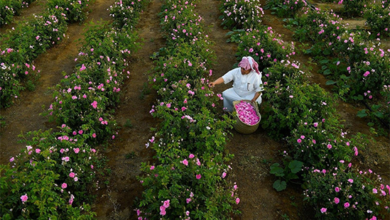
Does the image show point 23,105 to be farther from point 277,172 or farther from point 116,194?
point 277,172

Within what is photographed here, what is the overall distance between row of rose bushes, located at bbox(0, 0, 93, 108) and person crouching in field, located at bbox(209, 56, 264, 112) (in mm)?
4603

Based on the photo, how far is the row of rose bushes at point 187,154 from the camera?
3920 millimetres

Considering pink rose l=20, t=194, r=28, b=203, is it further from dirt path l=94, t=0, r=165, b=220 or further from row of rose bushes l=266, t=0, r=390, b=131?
row of rose bushes l=266, t=0, r=390, b=131

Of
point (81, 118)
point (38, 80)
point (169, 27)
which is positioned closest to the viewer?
point (81, 118)

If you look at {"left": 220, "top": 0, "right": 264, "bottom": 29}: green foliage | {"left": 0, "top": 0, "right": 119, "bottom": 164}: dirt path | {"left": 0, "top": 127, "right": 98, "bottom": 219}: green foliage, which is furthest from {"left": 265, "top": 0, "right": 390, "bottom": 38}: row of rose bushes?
{"left": 0, "top": 127, "right": 98, "bottom": 219}: green foliage

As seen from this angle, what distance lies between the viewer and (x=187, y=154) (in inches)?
174

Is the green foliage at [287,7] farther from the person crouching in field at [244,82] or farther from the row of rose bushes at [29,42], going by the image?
the row of rose bushes at [29,42]

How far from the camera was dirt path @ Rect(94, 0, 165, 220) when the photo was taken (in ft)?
15.3

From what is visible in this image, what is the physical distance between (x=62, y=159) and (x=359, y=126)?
5.54 m

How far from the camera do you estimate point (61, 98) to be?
5680mm

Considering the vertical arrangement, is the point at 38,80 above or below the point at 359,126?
below

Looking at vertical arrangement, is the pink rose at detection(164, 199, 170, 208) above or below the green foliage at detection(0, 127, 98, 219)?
above

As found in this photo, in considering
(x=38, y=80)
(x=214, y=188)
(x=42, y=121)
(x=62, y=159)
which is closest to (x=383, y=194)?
(x=214, y=188)

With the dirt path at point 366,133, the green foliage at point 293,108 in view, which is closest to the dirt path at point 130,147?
the green foliage at point 293,108
